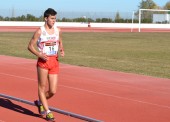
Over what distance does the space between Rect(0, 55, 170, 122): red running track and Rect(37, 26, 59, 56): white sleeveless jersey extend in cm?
131

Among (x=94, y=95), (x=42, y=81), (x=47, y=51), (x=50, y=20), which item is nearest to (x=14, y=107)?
(x=42, y=81)

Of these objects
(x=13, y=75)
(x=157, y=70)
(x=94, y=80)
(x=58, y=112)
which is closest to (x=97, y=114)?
(x=58, y=112)

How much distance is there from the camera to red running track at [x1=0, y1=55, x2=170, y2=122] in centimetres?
954

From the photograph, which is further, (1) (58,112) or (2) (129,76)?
(2) (129,76)

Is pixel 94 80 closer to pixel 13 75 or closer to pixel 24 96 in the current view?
pixel 13 75

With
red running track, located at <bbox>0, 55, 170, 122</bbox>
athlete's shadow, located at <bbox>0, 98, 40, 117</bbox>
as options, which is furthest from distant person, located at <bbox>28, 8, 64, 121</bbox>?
athlete's shadow, located at <bbox>0, 98, 40, 117</bbox>

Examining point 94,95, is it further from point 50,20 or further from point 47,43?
point 50,20

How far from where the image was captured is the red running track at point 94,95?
31.3ft

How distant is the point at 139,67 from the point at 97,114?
32.9ft

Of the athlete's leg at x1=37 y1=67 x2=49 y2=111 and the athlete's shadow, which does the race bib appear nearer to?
the athlete's leg at x1=37 y1=67 x2=49 y2=111

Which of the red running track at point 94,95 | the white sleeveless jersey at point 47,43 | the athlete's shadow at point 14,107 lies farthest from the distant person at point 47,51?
the athlete's shadow at point 14,107

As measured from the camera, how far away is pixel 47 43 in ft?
28.4

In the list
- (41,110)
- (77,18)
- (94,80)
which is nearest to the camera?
(41,110)

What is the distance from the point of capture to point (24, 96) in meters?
11.7
